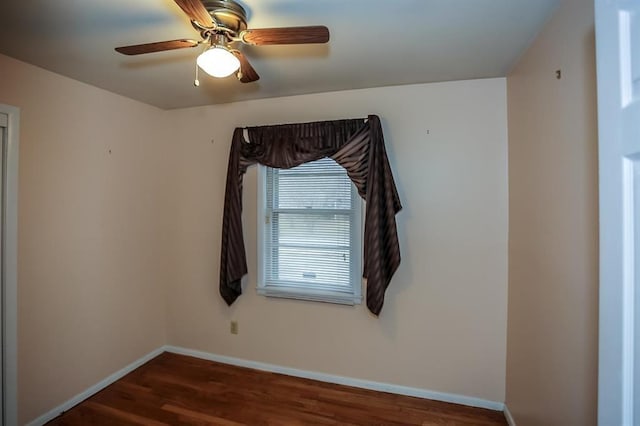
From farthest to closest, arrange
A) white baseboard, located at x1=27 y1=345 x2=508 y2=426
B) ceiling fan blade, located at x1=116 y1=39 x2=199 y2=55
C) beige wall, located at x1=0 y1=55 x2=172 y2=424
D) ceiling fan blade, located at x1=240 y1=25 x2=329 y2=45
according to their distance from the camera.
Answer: white baseboard, located at x1=27 y1=345 x2=508 y2=426
beige wall, located at x1=0 y1=55 x2=172 y2=424
ceiling fan blade, located at x1=116 y1=39 x2=199 y2=55
ceiling fan blade, located at x1=240 y1=25 x2=329 y2=45

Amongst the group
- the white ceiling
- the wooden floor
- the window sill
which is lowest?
the wooden floor

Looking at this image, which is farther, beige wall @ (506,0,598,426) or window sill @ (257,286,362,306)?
window sill @ (257,286,362,306)

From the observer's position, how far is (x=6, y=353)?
1.74 m

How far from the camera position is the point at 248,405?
6.88 feet

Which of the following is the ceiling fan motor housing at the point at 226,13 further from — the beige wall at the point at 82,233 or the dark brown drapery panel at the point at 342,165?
the beige wall at the point at 82,233

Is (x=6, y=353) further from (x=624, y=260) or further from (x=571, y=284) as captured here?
(x=571, y=284)

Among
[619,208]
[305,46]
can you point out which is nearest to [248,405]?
[619,208]

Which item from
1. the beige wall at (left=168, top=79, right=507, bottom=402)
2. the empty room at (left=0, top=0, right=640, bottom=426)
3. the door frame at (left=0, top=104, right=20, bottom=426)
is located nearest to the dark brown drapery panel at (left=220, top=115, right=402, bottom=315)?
the empty room at (left=0, top=0, right=640, bottom=426)

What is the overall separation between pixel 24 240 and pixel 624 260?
2.91m

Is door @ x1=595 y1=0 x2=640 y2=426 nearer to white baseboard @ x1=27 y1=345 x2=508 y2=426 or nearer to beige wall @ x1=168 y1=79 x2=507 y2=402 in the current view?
beige wall @ x1=168 y1=79 x2=507 y2=402

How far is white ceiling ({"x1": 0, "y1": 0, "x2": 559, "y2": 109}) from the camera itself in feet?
4.36

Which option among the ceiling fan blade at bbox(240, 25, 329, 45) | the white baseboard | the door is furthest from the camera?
the white baseboard

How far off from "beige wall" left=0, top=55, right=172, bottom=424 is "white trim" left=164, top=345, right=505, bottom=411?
0.56m


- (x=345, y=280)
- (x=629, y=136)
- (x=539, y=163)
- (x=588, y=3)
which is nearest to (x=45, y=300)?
(x=345, y=280)
